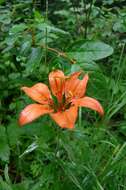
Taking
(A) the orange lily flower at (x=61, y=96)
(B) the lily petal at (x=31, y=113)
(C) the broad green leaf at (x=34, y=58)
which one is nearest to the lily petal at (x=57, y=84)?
(A) the orange lily flower at (x=61, y=96)

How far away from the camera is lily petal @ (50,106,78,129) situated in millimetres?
1310

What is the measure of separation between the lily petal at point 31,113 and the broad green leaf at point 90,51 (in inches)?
11.8

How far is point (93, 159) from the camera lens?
179cm

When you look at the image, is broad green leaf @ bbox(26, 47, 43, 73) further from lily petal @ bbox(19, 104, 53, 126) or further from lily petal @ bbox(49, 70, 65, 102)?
lily petal @ bbox(19, 104, 53, 126)

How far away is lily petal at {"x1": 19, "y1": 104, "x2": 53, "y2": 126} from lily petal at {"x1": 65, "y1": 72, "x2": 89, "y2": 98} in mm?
116

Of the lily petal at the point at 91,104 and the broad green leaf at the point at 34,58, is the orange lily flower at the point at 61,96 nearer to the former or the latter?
the lily petal at the point at 91,104

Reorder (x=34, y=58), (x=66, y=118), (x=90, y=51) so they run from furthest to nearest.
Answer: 1. (x=34, y=58)
2. (x=90, y=51)
3. (x=66, y=118)

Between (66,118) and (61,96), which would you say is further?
(61,96)

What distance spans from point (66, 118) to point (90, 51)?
0.40 m

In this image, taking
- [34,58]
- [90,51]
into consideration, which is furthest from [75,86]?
[34,58]

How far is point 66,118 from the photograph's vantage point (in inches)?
52.3

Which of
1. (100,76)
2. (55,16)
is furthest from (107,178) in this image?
(55,16)

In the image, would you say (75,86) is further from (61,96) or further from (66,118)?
(66,118)

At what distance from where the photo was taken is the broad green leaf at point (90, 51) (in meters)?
1.65
